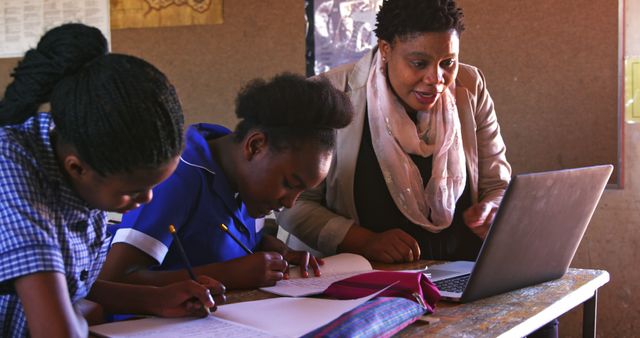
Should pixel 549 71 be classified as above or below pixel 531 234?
above

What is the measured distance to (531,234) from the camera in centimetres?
130

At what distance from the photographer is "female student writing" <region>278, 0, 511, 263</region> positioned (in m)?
1.79

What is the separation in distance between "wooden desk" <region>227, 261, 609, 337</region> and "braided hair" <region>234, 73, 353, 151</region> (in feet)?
1.07

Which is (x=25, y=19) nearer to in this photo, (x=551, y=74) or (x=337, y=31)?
(x=337, y=31)

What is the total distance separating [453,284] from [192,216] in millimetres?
507

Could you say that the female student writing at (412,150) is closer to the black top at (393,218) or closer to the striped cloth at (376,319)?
the black top at (393,218)

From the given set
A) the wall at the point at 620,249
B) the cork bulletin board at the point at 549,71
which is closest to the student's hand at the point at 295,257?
the cork bulletin board at the point at 549,71

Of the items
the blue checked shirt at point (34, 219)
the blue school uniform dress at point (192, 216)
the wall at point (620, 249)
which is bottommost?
the wall at point (620, 249)

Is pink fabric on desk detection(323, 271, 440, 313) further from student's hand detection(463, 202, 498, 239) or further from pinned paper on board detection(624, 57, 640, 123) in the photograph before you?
pinned paper on board detection(624, 57, 640, 123)

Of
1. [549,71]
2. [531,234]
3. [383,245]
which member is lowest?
[383,245]

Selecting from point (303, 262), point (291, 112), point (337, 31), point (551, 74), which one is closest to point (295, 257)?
point (303, 262)

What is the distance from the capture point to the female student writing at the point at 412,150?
1.79m

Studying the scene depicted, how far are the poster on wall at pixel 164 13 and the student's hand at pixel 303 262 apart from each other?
1852 millimetres

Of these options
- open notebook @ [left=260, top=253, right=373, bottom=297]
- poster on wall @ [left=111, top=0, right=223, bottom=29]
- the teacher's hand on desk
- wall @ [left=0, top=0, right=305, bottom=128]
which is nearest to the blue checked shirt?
open notebook @ [left=260, top=253, right=373, bottom=297]
